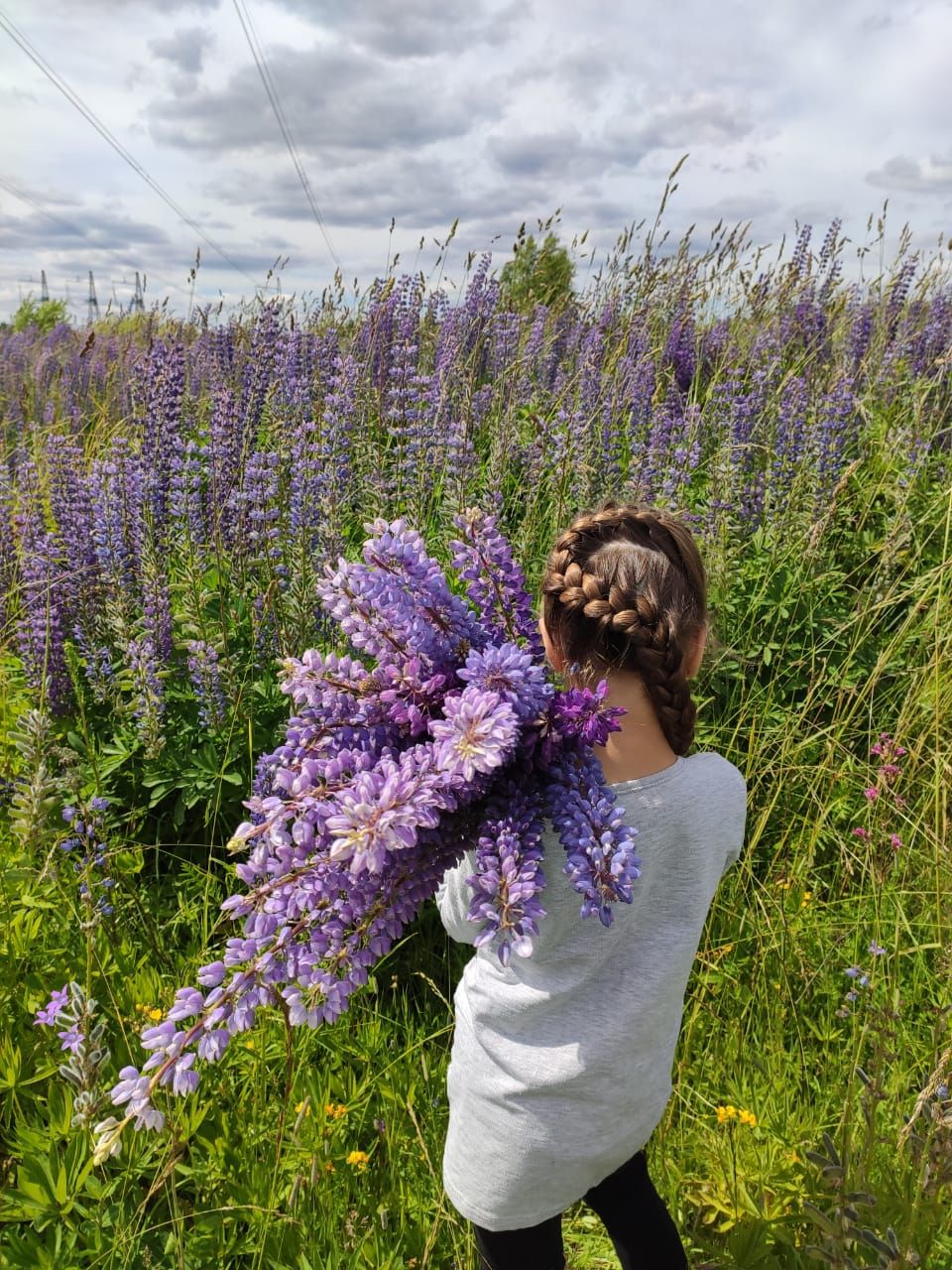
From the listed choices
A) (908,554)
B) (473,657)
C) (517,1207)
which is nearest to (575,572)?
(473,657)

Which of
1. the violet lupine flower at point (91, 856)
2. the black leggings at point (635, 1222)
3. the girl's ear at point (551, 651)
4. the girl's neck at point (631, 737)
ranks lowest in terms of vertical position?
the black leggings at point (635, 1222)

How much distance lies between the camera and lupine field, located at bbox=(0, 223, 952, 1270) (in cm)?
101

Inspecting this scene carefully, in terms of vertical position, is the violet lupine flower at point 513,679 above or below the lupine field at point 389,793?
above

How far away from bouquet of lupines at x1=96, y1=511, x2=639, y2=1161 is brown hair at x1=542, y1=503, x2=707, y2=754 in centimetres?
23

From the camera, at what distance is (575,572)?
4.18 feet

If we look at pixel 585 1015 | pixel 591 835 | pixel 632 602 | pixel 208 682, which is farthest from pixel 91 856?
pixel 591 835

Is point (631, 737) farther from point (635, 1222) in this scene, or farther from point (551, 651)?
point (635, 1222)

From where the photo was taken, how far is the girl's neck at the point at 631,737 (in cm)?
130

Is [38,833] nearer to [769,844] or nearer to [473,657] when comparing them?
[473,657]

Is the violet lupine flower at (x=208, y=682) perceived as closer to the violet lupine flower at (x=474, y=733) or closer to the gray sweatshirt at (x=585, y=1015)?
the gray sweatshirt at (x=585, y=1015)

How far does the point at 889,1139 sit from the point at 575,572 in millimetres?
1573

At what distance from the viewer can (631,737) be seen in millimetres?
1312

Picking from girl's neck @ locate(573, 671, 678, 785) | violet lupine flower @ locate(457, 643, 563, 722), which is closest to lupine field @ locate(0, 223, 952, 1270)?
violet lupine flower @ locate(457, 643, 563, 722)

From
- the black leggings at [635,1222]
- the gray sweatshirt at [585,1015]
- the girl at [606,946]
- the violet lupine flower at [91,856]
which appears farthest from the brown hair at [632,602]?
the violet lupine flower at [91,856]
